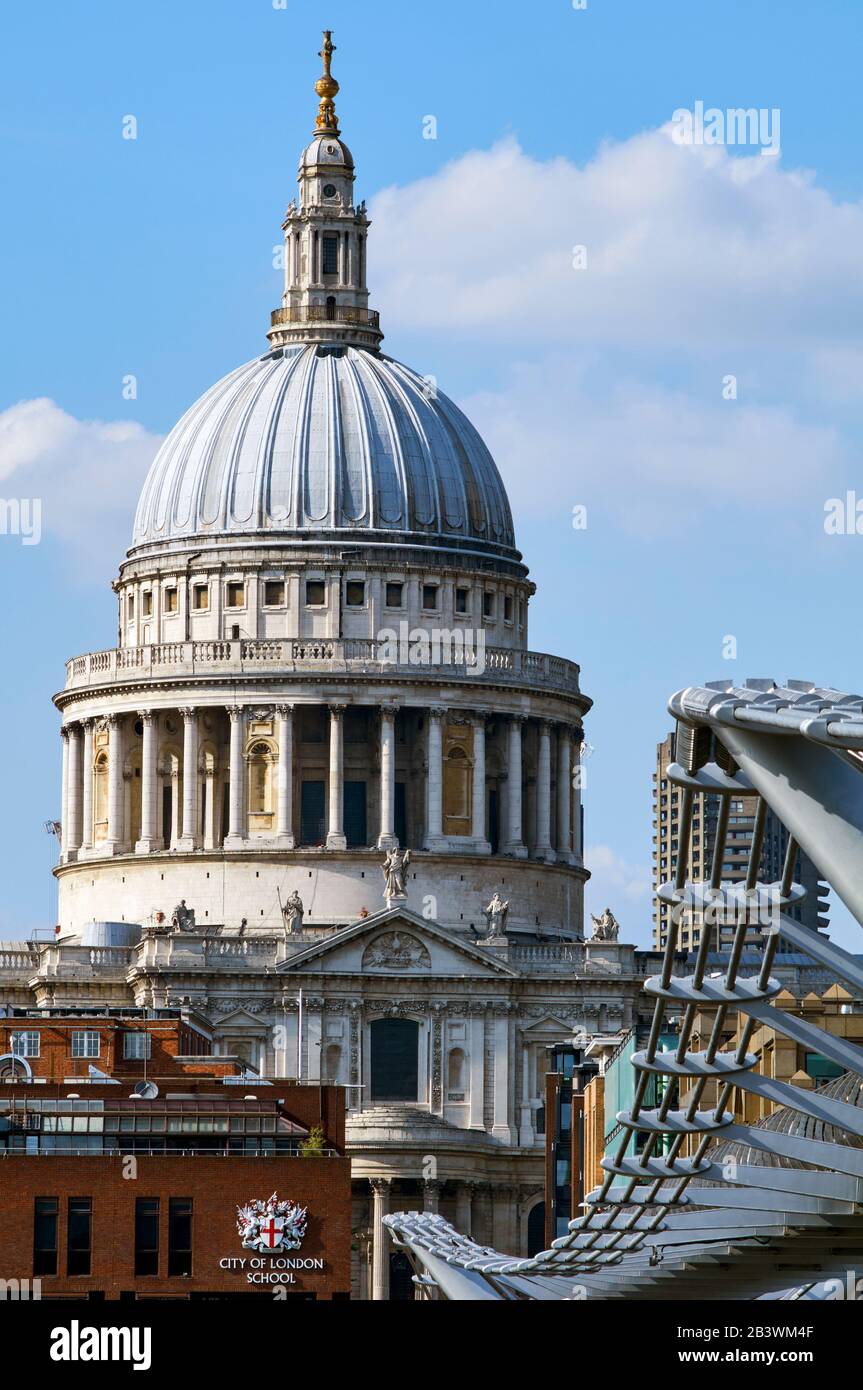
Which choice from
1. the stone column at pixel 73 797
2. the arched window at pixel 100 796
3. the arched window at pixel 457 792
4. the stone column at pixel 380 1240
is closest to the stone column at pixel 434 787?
the arched window at pixel 457 792

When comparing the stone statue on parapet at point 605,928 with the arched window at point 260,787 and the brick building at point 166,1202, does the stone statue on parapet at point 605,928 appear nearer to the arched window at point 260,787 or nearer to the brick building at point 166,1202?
the arched window at point 260,787

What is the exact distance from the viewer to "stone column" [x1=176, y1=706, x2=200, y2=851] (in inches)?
6998

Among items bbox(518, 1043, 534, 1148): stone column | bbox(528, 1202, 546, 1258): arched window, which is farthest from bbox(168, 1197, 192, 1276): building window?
bbox(518, 1043, 534, 1148): stone column

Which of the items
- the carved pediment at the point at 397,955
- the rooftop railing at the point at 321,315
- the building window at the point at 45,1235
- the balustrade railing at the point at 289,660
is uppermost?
the rooftop railing at the point at 321,315

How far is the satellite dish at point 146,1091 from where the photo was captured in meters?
110

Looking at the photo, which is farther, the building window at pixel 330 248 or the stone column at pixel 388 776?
the building window at pixel 330 248

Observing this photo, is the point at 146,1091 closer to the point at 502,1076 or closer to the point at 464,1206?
the point at 464,1206

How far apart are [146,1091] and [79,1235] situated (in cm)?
1315

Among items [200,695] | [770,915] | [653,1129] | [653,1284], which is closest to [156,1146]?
[653,1284]

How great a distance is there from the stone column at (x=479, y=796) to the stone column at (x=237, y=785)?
9992mm

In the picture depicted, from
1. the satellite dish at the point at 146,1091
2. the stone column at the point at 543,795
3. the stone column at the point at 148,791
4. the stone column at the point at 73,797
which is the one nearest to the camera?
the satellite dish at the point at 146,1091

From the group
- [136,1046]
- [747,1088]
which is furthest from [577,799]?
[747,1088]
